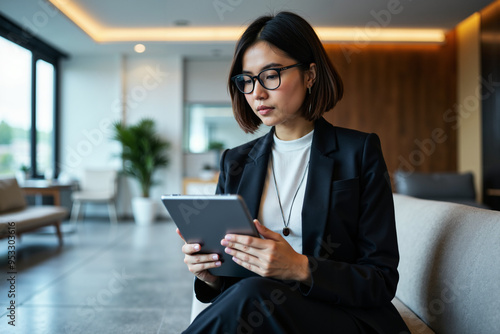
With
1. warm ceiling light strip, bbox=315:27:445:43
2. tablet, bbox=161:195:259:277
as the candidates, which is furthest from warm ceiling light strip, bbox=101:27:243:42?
tablet, bbox=161:195:259:277

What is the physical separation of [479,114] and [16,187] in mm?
6484

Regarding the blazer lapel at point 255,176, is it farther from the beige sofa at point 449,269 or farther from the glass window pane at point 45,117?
the glass window pane at point 45,117

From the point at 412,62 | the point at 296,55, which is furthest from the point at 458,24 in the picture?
the point at 296,55

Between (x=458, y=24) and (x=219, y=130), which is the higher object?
(x=458, y=24)

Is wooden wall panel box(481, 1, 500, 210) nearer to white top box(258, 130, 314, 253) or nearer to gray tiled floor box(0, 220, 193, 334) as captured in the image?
gray tiled floor box(0, 220, 193, 334)

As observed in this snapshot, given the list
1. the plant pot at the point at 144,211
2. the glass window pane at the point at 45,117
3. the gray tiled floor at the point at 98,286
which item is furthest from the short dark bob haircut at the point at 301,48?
the glass window pane at the point at 45,117

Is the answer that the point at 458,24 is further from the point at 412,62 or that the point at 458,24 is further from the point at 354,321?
the point at 354,321

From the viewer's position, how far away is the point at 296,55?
1.20 metres

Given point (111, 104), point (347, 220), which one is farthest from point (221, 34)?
point (347, 220)

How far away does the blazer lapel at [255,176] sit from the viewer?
126 cm

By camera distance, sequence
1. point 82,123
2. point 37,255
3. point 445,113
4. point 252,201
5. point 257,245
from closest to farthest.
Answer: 1. point 257,245
2. point 252,201
3. point 37,255
4. point 445,113
5. point 82,123

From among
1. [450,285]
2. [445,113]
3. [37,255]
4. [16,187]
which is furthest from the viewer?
[445,113]

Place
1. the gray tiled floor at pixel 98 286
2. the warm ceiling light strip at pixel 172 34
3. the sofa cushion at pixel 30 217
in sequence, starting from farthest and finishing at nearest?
the warm ceiling light strip at pixel 172 34
the sofa cushion at pixel 30 217
the gray tiled floor at pixel 98 286

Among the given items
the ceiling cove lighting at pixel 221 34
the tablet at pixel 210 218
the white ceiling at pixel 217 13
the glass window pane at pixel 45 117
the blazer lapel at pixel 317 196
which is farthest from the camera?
the glass window pane at pixel 45 117
